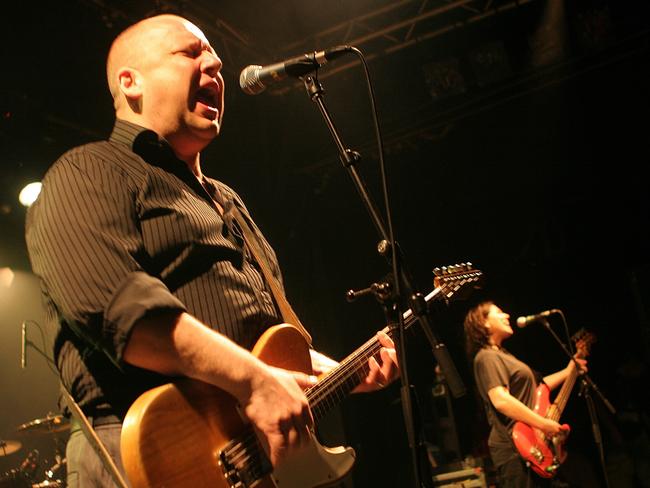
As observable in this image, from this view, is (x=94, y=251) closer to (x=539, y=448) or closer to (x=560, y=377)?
(x=539, y=448)

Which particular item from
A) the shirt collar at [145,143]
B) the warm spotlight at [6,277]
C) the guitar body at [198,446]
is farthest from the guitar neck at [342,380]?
the warm spotlight at [6,277]

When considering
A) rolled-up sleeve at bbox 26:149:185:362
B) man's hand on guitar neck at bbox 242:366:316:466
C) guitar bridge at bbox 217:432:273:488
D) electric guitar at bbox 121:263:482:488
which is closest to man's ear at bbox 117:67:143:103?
rolled-up sleeve at bbox 26:149:185:362

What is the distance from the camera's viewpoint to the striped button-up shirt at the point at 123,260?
63.7 inches

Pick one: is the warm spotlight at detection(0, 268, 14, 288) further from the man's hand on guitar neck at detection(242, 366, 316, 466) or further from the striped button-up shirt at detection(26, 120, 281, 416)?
the man's hand on guitar neck at detection(242, 366, 316, 466)

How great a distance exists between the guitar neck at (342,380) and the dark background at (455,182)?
4.74 meters

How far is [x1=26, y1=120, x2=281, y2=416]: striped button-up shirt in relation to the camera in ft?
5.31

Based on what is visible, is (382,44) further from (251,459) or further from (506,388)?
(251,459)

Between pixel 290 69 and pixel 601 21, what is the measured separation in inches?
241

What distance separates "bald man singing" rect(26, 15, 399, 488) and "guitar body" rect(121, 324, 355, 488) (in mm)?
69

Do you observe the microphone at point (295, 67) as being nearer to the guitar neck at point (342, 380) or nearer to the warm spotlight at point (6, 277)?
the guitar neck at point (342, 380)

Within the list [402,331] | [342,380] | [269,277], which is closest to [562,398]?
[342,380]

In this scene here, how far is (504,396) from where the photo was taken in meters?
6.09

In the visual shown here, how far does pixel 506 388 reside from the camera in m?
6.18

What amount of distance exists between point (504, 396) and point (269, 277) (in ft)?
14.5
